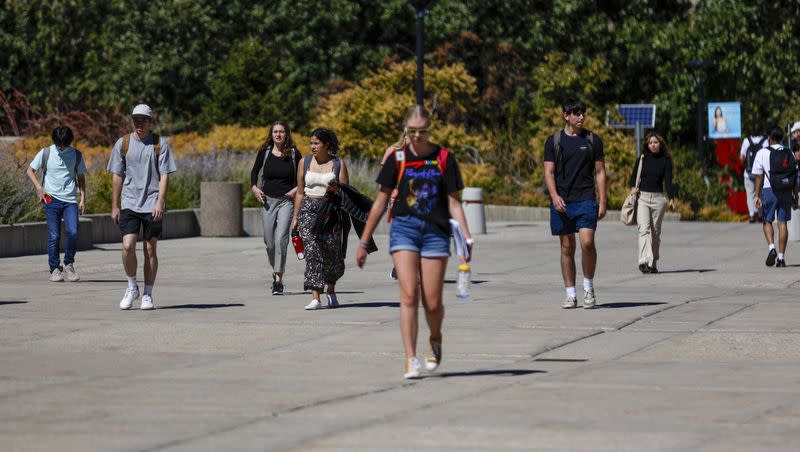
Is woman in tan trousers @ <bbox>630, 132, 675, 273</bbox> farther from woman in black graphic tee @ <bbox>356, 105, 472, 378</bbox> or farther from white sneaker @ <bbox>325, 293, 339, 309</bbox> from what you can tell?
woman in black graphic tee @ <bbox>356, 105, 472, 378</bbox>

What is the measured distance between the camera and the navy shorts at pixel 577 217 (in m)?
13.8

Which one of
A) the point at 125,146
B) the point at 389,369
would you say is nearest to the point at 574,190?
the point at 125,146

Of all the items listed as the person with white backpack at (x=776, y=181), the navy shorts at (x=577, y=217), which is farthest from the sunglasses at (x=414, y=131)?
the person with white backpack at (x=776, y=181)

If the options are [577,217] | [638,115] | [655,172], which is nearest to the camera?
[577,217]

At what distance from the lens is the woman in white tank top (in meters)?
14.1

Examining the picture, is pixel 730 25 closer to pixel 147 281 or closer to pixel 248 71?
pixel 248 71

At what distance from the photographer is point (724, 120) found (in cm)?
3528

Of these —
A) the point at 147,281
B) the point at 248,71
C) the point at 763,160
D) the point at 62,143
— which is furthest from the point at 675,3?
the point at 147,281

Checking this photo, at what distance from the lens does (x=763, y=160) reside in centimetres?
1944

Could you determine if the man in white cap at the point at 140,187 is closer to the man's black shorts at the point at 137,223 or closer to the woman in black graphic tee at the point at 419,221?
the man's black shorts at the point at 137,223

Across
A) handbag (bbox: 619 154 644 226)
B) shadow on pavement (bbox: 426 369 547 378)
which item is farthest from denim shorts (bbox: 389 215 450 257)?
handbag (bbox: 619 154 644 226)

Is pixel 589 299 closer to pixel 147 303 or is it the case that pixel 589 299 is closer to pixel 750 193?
pixel 147 303

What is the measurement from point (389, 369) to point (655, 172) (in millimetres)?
9422

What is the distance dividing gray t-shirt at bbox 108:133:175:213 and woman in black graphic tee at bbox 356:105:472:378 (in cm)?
433
